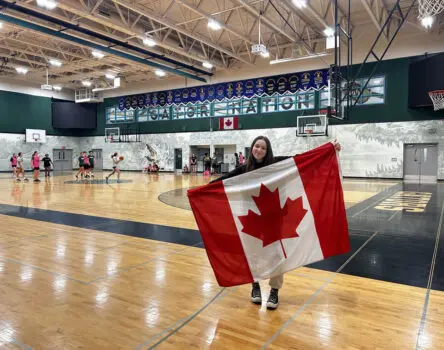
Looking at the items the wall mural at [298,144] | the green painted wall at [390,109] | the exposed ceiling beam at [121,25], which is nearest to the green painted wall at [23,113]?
the wall mural at [298,144]

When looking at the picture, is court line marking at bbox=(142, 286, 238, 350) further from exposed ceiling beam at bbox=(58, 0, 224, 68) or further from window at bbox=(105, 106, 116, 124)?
window at bbox=(105, 106, 116, 124)

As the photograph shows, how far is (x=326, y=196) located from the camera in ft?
10.7

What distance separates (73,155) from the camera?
3062 centimetres

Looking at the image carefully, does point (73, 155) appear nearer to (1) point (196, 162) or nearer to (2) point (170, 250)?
(1) point (196, 162)

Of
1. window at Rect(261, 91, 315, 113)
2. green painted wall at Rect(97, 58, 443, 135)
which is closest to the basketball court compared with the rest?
green painted wall at Rect(97, 58, 443, 135)

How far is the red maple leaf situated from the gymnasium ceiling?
11.4m

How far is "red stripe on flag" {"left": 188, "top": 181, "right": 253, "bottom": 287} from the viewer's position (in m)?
2.99

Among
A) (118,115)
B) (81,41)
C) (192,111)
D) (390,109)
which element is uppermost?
(81,41)

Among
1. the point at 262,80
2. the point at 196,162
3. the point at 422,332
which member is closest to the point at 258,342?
the point at 422,332

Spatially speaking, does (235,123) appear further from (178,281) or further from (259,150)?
(259,150)

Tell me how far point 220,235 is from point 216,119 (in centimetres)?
2150

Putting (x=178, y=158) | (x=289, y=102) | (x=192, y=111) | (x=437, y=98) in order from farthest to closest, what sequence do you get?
1. (x=178, y=158)
2. (x=192, y=111)
3. (x=289, y=102)
4. (x=437, y=98)

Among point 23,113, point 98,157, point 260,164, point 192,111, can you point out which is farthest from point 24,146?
point 260,164

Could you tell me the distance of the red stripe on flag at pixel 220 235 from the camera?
299cm
